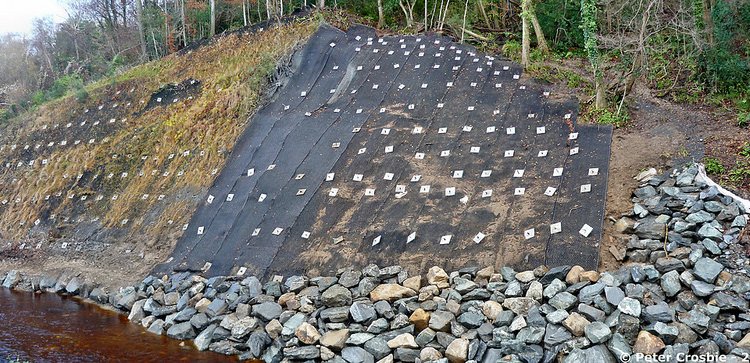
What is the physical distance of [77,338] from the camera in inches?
328

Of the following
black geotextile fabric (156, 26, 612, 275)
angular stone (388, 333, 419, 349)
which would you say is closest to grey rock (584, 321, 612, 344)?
black geotextile fabric (156, 26, 612, 275)

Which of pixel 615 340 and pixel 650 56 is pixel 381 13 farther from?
pixel 615 340

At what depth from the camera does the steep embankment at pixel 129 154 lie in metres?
11.8

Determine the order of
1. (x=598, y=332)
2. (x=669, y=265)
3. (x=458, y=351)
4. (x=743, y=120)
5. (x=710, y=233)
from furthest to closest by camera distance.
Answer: (x=743, y=120) → (x=710, y=233) → (x=669, y=265) → (x=458, y=351) → (x=598, y=332)

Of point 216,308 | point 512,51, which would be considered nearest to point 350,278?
point 216,308

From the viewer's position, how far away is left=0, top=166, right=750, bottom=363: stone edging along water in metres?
6.06

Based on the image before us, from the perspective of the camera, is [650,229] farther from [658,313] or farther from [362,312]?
[362,312]

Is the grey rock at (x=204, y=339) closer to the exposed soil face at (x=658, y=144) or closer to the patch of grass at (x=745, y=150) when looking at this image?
the exposed soil face at (x=658, y=144)

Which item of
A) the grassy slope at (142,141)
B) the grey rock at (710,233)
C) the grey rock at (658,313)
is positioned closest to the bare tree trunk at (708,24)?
the grey rock at (710,233)

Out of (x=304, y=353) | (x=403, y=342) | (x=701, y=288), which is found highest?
(x=701, y=288)

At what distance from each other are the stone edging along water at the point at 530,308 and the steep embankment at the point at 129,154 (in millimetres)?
3415

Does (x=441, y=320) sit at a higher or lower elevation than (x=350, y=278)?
higher

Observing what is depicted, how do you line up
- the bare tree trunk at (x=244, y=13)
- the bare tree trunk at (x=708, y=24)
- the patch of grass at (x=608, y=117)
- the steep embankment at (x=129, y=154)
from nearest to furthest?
1. the patch of grass at (x=608, y=117)
2. the bare tree trunk at (x=708, y=24)
3. the steep embankment at (x=129, y=154)
4. the bare tree trunk at (x=244, y=13)

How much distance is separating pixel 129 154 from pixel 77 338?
6.55 meters
